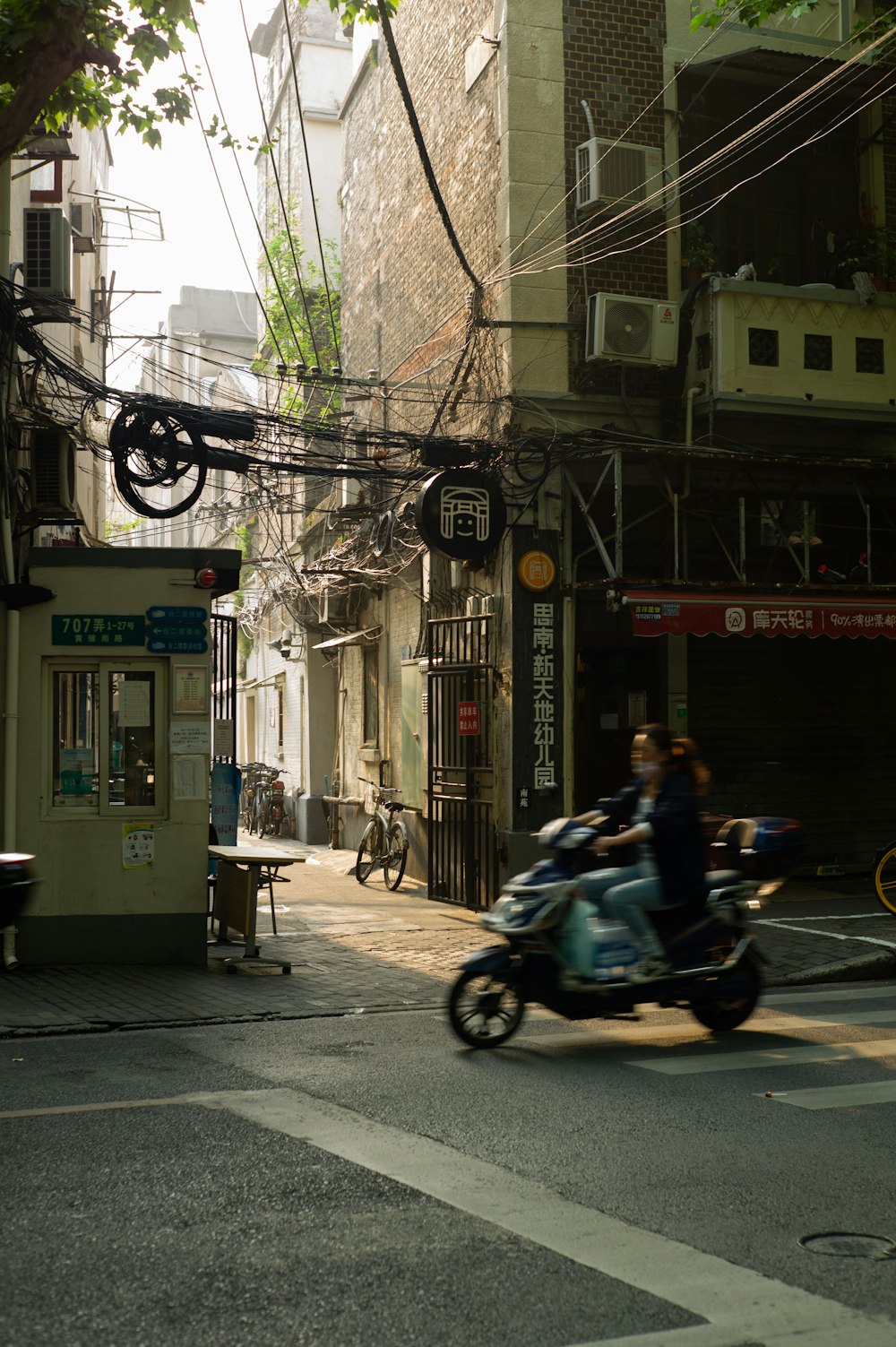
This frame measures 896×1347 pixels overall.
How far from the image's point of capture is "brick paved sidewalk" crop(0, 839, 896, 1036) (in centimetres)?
866

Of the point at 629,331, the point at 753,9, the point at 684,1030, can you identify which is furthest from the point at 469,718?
the point at 753,9

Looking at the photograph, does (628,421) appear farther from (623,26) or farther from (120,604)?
(120,604)

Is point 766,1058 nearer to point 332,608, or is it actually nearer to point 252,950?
point 252,950

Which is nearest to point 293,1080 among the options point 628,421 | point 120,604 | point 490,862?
point 120,604

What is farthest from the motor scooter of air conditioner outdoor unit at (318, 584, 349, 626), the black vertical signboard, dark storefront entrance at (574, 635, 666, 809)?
air conditioner outdoor unit at (318, 584, 349, 626)

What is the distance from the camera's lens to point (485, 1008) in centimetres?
734

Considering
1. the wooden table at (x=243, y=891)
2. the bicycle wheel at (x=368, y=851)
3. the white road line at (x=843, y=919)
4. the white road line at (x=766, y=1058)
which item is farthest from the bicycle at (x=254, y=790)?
the white road line at (x=766, y=1058)

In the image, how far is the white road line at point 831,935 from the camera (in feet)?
35.2

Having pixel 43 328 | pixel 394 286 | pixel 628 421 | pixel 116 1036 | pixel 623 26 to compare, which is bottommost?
pixel 116 1036

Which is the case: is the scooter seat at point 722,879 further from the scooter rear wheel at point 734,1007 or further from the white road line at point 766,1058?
the white road line at point 766,1058

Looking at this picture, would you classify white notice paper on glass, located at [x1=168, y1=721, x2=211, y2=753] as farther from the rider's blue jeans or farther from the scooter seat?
the scooter seat

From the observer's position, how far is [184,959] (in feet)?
34.4

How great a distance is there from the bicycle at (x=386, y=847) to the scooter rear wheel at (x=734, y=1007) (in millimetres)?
8528

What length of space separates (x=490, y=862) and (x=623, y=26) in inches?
361
